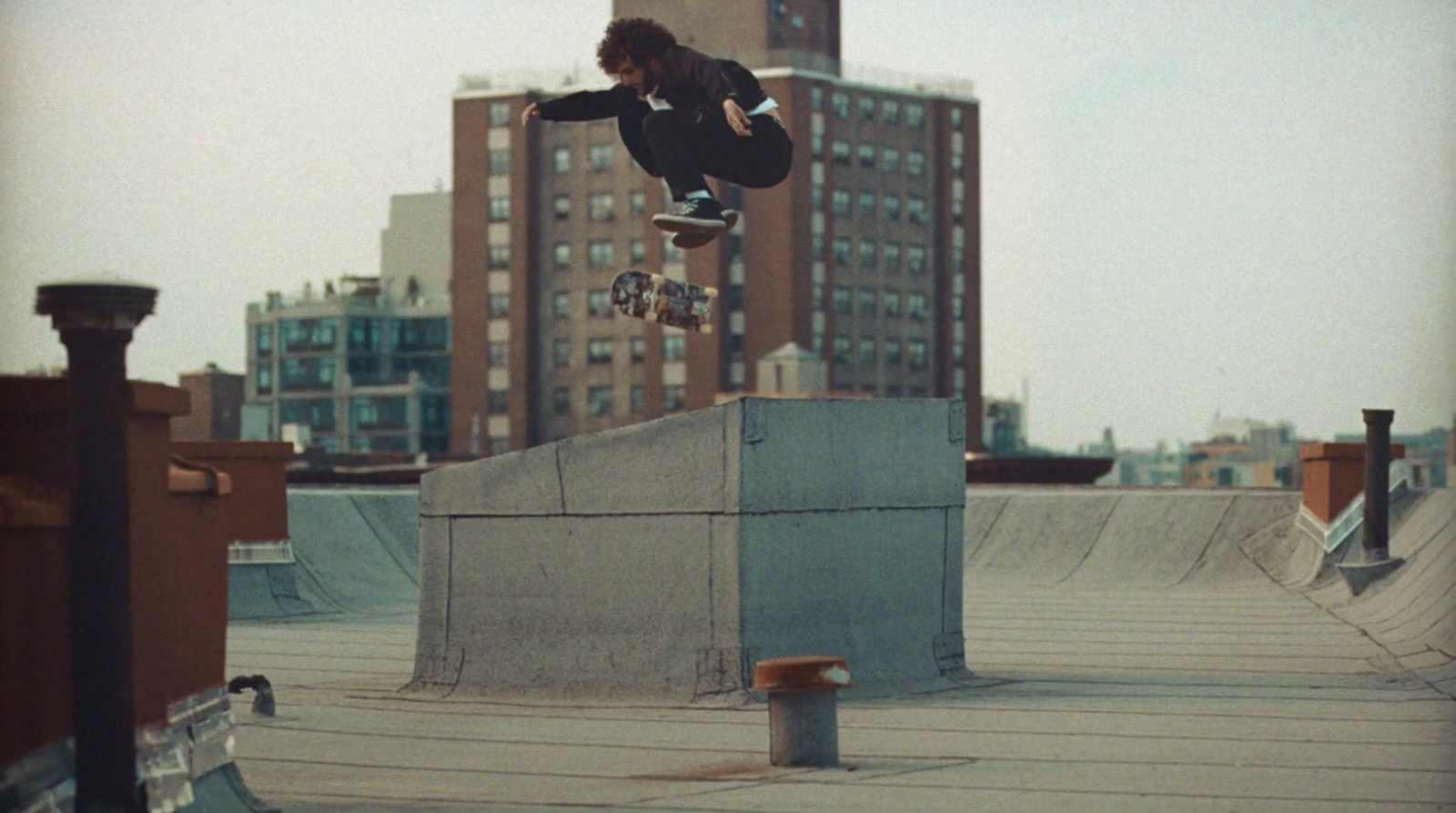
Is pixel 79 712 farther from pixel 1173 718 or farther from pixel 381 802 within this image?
pixel 1173 718

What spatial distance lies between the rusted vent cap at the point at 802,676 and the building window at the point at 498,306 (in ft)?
396

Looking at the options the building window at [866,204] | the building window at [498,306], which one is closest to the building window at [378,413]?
the building window at [498,306]

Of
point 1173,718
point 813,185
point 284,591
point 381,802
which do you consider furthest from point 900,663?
point 813,185

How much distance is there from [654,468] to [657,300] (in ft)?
3.60

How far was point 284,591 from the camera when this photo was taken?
21.7 meters

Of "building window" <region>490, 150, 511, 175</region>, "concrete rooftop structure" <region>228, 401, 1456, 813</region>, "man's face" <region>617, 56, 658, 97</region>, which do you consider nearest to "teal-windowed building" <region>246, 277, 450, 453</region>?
"building window" <region>490, 150, 511, 175</region>

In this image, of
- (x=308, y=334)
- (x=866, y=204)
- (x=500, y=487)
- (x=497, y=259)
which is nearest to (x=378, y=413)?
(x=308, y=334)

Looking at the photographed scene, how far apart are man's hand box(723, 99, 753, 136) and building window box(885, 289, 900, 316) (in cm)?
11882

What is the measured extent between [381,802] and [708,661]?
4.11m

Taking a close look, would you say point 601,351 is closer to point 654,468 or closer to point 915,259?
point 915,259

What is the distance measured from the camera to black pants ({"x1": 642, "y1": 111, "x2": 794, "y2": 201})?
10.8 metres

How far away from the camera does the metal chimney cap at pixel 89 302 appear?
21.3ft

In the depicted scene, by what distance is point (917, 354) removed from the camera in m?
132

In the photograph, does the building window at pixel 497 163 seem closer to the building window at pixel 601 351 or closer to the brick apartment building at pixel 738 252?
the brick apartment building at pixel 738 252
